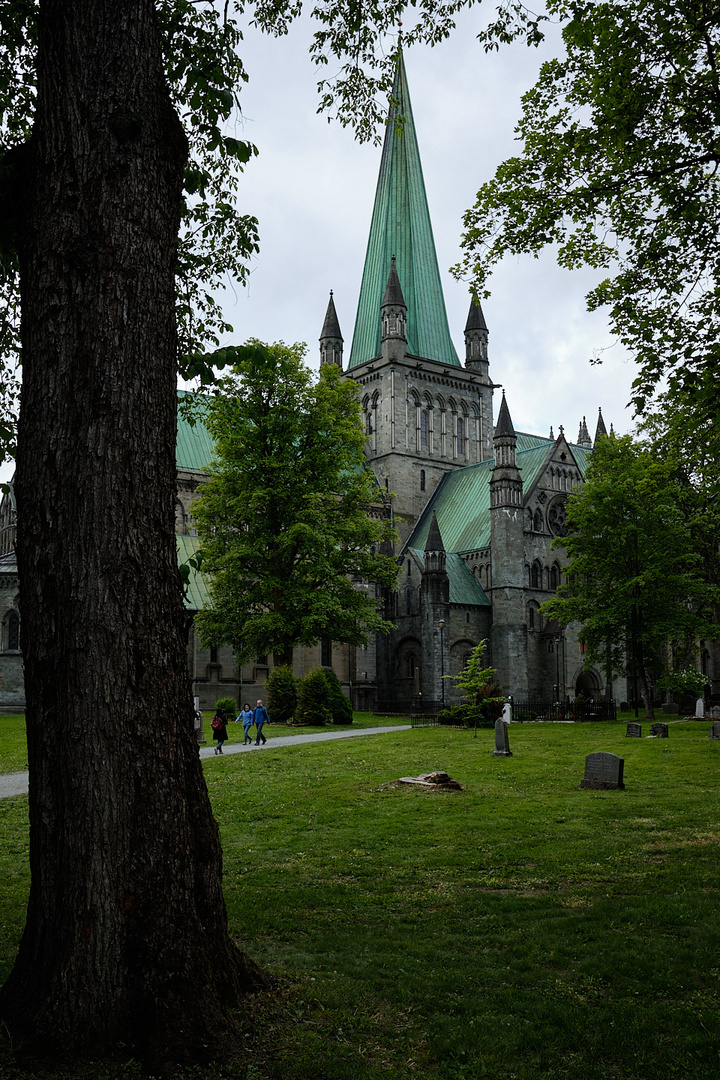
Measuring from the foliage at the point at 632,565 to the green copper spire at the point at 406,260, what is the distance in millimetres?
32428

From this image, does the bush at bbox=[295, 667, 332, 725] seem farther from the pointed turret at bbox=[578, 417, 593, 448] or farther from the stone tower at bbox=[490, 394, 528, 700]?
the pointed turret at bbox=[578, 417, 593, 448]

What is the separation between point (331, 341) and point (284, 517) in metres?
37.4

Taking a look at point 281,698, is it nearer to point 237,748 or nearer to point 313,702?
point 313,702

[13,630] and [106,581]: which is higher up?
[106,581]

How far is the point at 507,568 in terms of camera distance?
54719mm

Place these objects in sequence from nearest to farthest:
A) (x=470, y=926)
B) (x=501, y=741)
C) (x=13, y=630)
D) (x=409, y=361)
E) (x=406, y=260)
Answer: (x=470, y=926) < (x=501, y=741) < (x=13, y=630) < (x=409, y=361) < (x=406, y=260)

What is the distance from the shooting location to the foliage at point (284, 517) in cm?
3456

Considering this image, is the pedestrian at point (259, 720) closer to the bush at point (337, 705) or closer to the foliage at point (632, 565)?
the bush at point (337, 705)

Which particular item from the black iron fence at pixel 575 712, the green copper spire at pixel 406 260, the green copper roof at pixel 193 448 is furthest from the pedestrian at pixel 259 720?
the green copper spire at pixel 406 260

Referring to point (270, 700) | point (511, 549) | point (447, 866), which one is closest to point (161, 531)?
point (447, 866)

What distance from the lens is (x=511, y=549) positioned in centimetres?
5506

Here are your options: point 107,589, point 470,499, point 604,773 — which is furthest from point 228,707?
point 107,589

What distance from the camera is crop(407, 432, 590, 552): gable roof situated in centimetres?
5891

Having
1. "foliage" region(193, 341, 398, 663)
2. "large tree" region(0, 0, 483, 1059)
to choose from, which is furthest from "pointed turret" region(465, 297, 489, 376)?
"large tree" region(0, 0, 483, 1059)
